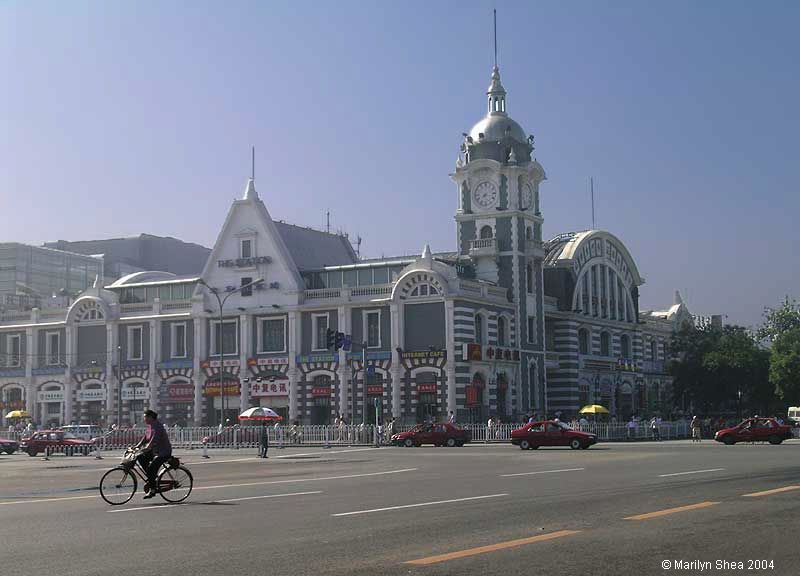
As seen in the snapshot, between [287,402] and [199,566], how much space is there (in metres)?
63.0

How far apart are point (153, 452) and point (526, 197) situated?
197ft

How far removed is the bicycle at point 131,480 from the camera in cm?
2000

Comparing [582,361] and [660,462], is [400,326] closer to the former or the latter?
[582,361]

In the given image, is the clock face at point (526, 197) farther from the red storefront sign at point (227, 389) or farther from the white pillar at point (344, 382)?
the red storefront sign at point (227, 389)

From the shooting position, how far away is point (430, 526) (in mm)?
15289

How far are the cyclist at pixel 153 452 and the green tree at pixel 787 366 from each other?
60503mm

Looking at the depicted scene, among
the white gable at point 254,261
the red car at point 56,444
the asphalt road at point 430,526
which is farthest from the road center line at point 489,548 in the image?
the white gable at point 254,261

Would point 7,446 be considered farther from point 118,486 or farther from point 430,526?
point 430,526

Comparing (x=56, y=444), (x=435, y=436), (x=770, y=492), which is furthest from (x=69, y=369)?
(x=770, y=492)

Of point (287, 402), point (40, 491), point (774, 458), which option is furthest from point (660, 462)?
point (287, 402)

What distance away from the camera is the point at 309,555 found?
12.6 metres

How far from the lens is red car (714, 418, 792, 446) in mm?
49469

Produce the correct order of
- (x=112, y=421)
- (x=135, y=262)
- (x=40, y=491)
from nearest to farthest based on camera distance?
1. (x=40, y=491)
2. (x=112, y=421)
3. (x=135, y=262)

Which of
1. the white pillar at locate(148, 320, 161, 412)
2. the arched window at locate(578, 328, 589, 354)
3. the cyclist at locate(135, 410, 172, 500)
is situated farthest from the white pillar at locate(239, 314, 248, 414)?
the cyclist at locate(135, 410, 172, 500)
